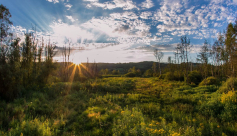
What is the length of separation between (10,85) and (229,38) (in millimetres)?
27623

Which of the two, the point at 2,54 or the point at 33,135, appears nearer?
the point at 33,135

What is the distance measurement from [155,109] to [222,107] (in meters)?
4.53

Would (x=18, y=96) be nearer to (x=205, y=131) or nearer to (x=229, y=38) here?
(x=205, y=131)

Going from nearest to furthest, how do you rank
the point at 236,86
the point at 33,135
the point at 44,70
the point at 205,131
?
the point at 33,135 → the point at 205,131 → the point at 236,86 → the point at 44,70

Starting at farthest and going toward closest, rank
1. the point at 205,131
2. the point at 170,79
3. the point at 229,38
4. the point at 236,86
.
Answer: the point at 170,79 < the point at 229,38 < the point at 236,86 < the point at 205,131

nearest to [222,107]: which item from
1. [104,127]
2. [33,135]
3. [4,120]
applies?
[104,127]

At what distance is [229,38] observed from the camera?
55.0ft

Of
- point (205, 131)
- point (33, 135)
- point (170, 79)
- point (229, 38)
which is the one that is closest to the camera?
point (33, 135)

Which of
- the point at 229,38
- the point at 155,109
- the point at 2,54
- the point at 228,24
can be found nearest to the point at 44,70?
the point at 2,54

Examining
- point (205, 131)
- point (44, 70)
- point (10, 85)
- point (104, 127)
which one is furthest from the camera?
point (44, 70)

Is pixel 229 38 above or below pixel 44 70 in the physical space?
above

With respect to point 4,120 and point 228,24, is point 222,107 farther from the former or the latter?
point 228,24

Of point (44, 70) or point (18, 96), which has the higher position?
point (44, 70)

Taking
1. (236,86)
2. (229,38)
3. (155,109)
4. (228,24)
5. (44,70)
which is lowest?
(155,109)
